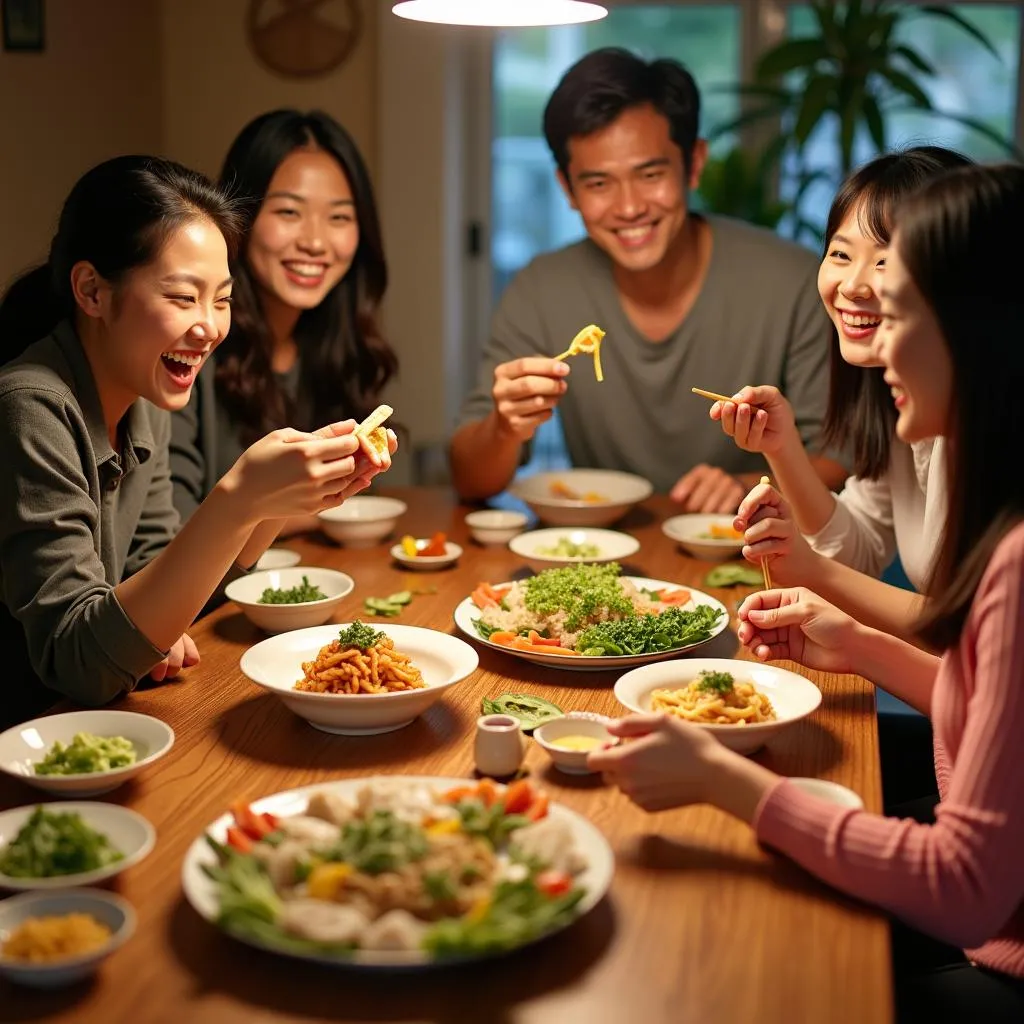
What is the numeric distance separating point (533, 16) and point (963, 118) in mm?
3012

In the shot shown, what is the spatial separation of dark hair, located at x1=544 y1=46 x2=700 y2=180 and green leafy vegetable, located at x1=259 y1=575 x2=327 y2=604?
5.30 feet

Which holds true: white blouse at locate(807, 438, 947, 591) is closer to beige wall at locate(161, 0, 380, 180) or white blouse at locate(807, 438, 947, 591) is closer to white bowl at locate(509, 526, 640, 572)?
white bowl at locate(509, 526, 640, 572)

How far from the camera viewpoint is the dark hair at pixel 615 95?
3.23 meters

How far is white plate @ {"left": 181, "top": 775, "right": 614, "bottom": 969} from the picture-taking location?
1126 mm

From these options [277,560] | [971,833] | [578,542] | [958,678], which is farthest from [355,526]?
[971,833]

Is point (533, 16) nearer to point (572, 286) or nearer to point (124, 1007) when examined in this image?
point (572, 286)

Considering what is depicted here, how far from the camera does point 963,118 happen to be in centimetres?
464

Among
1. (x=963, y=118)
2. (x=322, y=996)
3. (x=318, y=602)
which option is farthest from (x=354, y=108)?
(x=322, y=996)

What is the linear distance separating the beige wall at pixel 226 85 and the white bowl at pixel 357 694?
3287mm

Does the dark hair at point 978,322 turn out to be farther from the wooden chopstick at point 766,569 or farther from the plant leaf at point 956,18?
the plant leaf at point 956,18

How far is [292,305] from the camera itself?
125 inches

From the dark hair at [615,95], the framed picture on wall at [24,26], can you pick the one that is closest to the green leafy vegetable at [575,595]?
the dark hair at [615,95]

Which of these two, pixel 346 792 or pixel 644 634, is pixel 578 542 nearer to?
pixel 644 634

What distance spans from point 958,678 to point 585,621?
705 mm
